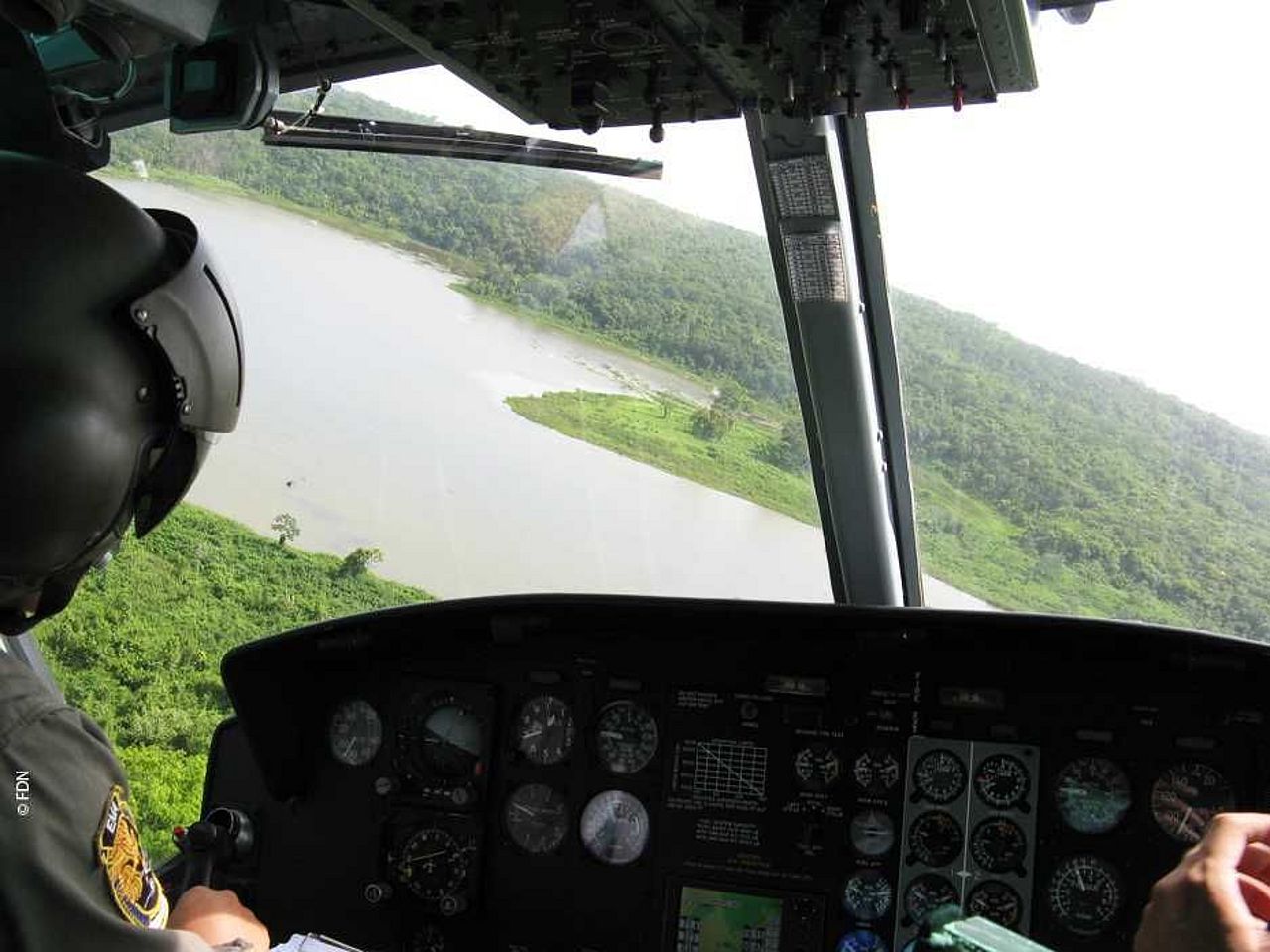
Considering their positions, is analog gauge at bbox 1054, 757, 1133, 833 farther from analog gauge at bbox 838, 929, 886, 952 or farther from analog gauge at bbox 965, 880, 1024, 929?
analog gauge at bbox 838, 929, 886, 952

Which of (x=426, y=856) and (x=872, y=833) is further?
(x=426, y=856)

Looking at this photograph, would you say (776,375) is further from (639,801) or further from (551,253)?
(639,801)

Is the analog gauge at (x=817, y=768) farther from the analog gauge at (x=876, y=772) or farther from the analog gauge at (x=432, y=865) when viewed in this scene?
the analog gauge at (x=432, y=865)

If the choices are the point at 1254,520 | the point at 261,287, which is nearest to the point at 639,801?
the point at 1254,520

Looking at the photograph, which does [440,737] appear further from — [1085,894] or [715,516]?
[1085,894]

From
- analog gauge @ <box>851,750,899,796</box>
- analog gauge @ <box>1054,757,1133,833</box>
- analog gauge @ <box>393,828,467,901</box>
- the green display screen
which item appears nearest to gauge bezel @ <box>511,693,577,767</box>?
analog gauge @ <box>393,828,467,901</box>

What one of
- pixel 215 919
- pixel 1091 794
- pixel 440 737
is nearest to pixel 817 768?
pixel 1091 794

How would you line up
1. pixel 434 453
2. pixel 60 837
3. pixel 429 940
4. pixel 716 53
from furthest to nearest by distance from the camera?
pixel 434 453
pixel 429 940
pixel 716 53
pixel 60 837

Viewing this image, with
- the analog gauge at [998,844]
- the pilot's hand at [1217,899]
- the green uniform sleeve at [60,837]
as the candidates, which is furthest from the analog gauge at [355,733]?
the pilot's hand at [1217,899]
